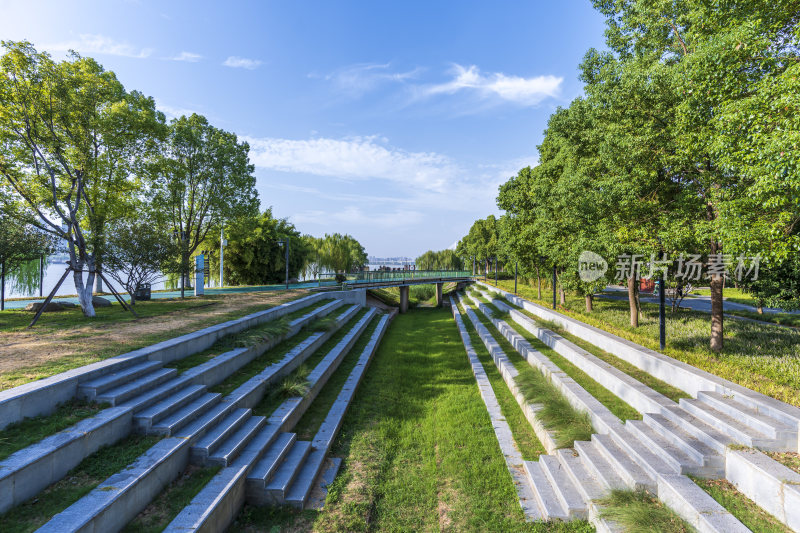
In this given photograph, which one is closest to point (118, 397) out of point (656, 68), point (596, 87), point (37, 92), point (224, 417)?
point (224, 417)

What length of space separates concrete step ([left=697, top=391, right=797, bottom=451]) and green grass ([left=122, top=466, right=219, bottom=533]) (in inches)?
285

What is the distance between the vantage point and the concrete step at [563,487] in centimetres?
425

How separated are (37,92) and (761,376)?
20.1 metres

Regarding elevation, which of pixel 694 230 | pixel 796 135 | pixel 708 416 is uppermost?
pixel 796 135

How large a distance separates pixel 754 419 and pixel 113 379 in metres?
9.37

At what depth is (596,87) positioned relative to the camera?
1055cm

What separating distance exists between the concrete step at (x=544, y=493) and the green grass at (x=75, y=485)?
533 cm

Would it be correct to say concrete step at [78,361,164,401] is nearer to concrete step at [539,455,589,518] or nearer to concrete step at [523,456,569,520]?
concrete step at [523,456,569,520]

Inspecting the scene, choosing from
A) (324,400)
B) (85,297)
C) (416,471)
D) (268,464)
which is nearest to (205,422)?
(268,464)

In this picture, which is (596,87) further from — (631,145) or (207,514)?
(207,514)

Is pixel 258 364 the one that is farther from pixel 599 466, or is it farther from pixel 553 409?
pixel 599 466

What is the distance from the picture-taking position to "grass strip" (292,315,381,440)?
6754 mm

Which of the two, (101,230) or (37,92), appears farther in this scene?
(101,230)

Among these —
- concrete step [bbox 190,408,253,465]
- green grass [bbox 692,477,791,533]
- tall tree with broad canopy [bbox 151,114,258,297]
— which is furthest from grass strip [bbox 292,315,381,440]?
tall tree with broad canopy [bbox 151,114,258,297]
